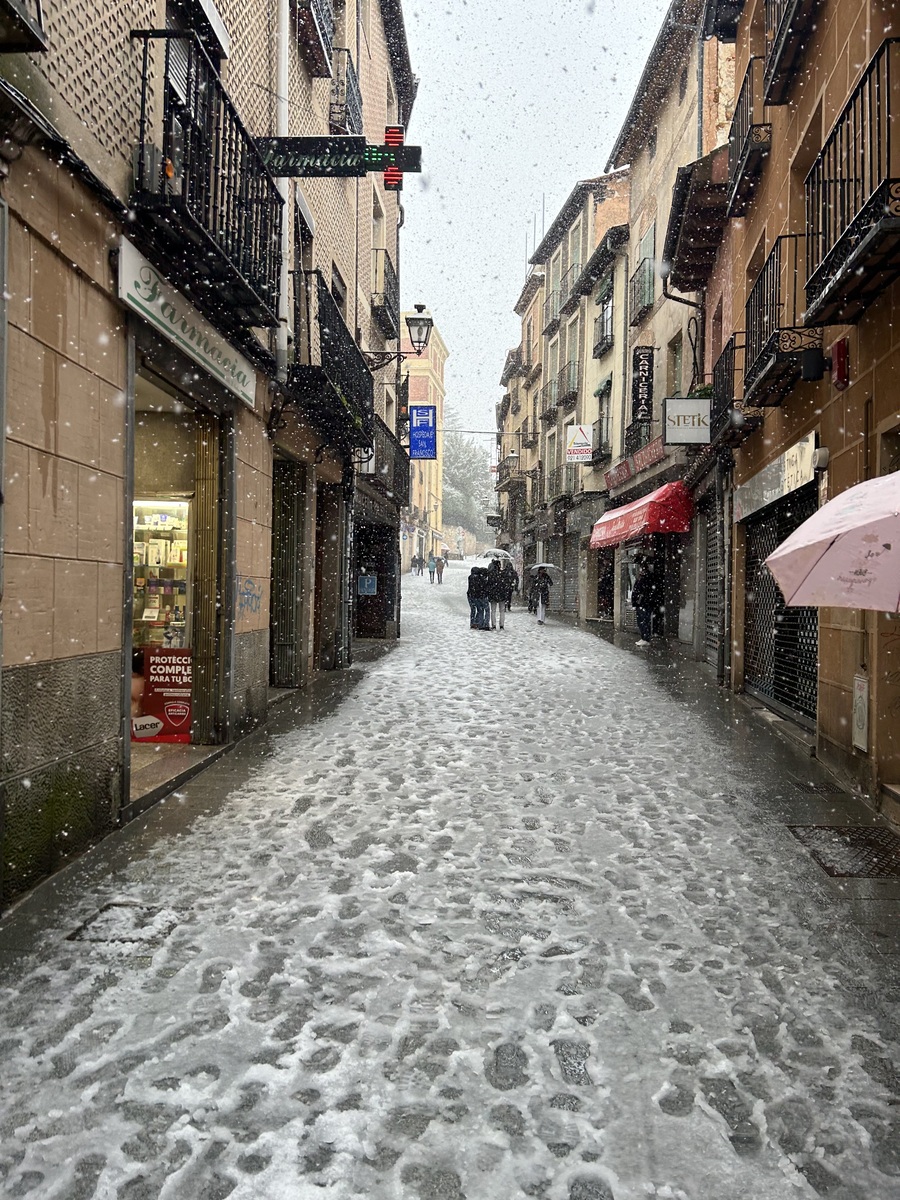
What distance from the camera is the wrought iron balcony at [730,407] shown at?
11.5 meters

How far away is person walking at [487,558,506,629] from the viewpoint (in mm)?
23281

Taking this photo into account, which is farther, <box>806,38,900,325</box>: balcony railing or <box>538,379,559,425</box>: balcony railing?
<box>538,379,559,425</box>: balcony railing

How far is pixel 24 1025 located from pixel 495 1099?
168cm

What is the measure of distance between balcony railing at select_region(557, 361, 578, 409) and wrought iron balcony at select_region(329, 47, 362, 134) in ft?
65.8

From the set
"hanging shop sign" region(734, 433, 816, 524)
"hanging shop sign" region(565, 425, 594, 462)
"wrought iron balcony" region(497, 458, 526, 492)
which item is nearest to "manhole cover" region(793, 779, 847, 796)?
"hanging shop sign" region(734, 433, 816, 524)

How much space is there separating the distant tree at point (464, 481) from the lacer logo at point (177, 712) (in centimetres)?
8592

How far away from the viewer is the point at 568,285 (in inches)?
1358

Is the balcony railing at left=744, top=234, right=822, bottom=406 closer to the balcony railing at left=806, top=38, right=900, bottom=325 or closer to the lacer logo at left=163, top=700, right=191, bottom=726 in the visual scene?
the balcony railing at left=806, top=38, right=900, bottom=325

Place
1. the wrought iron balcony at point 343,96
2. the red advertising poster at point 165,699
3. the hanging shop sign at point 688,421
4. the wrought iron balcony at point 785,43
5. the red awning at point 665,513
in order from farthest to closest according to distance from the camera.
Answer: the red awning at point 665,513
the hanging shop sign at point 688,421
the wrought iron balcony at point 343,96
the wrought iron balcony at point 785,43
the red advertising poster at point 165,699

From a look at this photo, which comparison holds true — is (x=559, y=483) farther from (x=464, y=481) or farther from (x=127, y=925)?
(x=464, y=481)

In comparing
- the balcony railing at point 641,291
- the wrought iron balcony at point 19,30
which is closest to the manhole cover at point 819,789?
the wrought iron balcony at point 19,30

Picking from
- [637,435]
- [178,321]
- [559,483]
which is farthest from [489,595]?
[178,321]

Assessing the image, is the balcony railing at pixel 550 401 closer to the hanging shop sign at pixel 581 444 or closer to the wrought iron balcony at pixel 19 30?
the hanging shop sign at pixel 581 444

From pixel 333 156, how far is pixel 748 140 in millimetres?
5802
